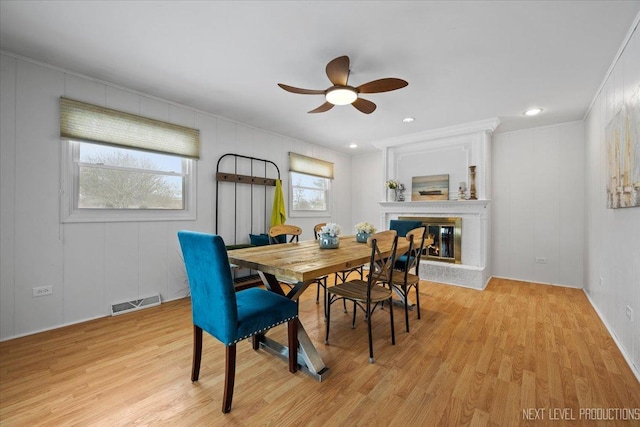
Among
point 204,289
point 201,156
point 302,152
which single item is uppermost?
point 302,152

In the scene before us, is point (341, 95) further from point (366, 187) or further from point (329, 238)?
point (366, 187)

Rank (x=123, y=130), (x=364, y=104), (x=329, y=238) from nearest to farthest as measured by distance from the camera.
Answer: (x=329, y=238), (x=364, y=104), (x=123, y=130)

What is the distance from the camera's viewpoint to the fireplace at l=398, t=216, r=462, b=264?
4141 mm

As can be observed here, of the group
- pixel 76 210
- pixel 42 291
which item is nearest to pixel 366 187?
pixel 76 210

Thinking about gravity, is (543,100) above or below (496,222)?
above

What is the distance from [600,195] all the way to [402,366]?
9.31 ft

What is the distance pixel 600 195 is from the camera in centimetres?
282

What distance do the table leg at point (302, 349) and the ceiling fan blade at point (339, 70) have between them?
1632 mm

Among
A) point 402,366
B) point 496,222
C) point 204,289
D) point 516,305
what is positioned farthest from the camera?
point 496,222

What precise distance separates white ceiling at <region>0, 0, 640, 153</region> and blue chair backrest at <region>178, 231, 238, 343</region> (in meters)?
1.55

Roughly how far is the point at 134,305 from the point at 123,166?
1.53 m

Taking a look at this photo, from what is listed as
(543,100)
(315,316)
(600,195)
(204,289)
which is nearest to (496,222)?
(600,195)

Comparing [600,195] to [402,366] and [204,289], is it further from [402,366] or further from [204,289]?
[204,289]

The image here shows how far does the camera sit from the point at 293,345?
1835mm
